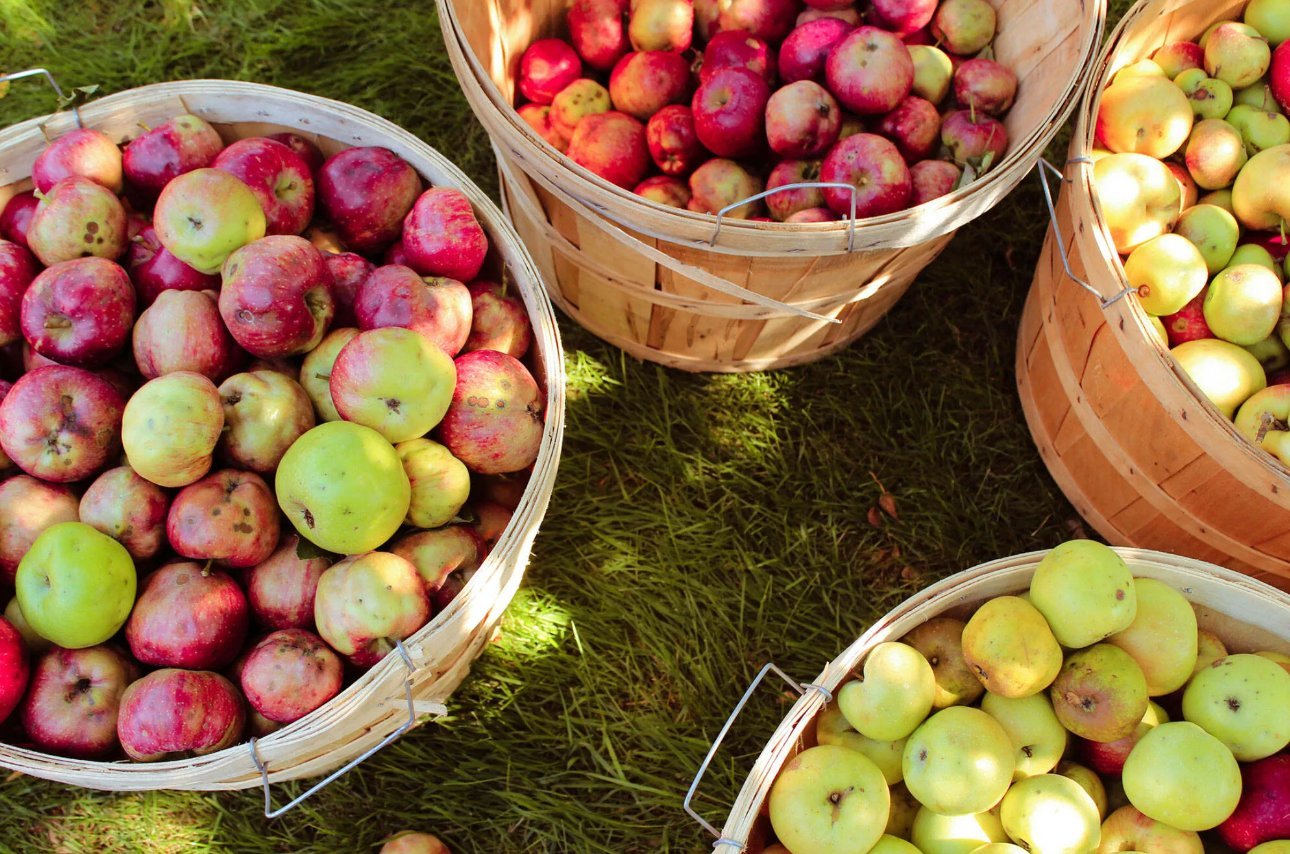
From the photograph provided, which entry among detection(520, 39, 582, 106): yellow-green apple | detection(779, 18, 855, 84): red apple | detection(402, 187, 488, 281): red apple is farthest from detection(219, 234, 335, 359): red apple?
detection(779, 18, 855, 84): red apple

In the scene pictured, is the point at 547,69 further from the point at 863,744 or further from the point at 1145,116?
the point at 863,744

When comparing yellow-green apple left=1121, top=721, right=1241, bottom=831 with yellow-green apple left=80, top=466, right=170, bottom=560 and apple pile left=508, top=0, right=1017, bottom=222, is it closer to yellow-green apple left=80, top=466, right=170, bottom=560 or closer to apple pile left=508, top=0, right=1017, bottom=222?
apple pile left=508, top=0, right=1017, bottom=222

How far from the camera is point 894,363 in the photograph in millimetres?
3213

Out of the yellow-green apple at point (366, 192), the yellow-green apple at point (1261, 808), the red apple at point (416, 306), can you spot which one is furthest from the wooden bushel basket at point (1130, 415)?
the yellow-green apple at point (366, 192)

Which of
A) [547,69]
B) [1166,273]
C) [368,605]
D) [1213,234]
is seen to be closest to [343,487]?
[368,605]

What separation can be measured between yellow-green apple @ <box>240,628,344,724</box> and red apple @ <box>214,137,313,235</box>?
1.03m

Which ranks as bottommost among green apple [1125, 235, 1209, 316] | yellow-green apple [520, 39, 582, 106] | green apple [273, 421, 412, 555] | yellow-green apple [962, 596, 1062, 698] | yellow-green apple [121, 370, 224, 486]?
yellow-green apple [962, 596, 1062, 698]

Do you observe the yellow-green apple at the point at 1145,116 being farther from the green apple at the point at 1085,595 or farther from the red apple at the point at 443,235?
the red apple at the point at 443,235

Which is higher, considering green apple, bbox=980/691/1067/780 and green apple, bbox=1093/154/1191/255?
green apple, bbox=1093/154/1191/255

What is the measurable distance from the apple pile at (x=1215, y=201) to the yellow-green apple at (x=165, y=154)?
7.88 feet

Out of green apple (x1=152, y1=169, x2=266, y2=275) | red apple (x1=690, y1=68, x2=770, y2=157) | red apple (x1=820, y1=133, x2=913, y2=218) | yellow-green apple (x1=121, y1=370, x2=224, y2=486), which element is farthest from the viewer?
red apple (x1=690, y1=68, x2=770, y2=157)

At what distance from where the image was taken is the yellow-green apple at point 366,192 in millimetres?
2412

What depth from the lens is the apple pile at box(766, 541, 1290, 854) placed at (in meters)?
1.80

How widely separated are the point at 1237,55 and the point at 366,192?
257 centimetres
